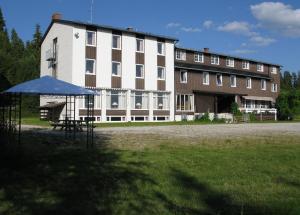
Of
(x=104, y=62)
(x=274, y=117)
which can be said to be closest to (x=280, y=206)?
(x=104, y=62)

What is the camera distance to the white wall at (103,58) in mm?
36906

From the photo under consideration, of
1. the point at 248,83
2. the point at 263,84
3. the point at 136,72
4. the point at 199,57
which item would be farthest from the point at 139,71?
the point at 263,84

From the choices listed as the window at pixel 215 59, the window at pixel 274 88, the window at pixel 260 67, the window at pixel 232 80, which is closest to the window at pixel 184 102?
the window at pixel 215 59

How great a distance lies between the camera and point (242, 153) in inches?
487

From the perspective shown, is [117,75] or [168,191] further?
[117,75]

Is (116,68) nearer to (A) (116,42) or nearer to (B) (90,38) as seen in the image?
(A) (116,42)

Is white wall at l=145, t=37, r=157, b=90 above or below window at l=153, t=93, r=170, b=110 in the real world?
above

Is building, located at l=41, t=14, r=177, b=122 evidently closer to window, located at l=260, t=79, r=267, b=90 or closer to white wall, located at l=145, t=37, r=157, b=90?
white wall, located at l=145, t=37, r=157, b=90

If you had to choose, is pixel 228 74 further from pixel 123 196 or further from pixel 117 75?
pixel 123 196

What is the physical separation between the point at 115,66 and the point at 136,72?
2.51m

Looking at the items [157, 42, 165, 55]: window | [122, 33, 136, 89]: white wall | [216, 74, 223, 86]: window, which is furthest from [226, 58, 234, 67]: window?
[122, 33, 136, 89]: white wall

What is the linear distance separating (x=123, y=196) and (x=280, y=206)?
261 centimetres

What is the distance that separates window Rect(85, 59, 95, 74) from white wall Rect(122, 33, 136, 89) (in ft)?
10.4

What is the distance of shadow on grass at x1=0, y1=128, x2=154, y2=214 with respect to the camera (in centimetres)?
638
